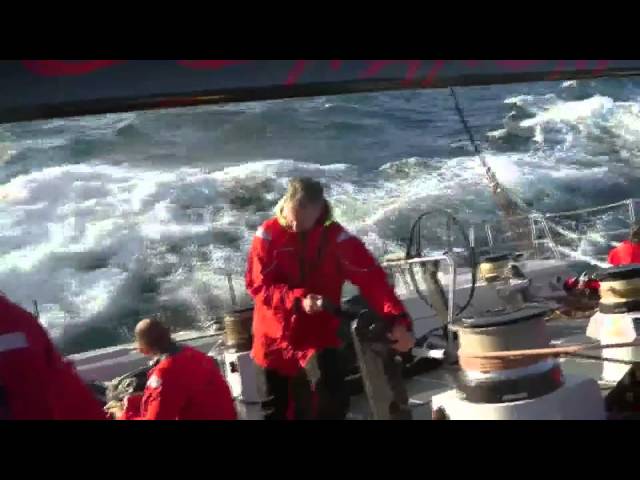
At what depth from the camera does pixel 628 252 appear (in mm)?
1876

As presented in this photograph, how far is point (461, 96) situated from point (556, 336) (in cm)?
63

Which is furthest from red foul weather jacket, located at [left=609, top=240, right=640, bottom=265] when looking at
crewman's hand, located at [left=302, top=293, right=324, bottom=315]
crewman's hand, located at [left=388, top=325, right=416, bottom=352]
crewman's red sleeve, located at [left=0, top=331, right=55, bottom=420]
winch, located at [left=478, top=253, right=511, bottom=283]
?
crewman's red sleeve, located at [left=0, top=331, right=55, bottom=420]

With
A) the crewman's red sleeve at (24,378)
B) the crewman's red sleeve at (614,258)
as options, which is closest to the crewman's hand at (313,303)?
the crewman's red sleeve at (24,378)

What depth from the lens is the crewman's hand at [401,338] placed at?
1.51 m

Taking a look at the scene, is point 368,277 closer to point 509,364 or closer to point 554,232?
point 509,364

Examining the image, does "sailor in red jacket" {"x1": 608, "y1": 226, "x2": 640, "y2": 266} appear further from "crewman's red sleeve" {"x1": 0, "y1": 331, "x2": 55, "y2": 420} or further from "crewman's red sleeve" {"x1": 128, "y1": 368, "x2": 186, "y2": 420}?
"crewman's red sleeve" {"x1": 0, "y1": 331, "x2": 55, "y2": 420}

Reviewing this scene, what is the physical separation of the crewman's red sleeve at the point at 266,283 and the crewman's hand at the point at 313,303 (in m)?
0.01

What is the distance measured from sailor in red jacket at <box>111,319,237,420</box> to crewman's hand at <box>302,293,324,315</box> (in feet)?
0.75

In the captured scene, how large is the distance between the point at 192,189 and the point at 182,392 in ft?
1.36

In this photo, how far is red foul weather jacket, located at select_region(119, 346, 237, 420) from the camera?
56.1 inches

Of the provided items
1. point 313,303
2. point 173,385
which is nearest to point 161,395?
point 173,385

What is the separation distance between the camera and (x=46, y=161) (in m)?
1.45
